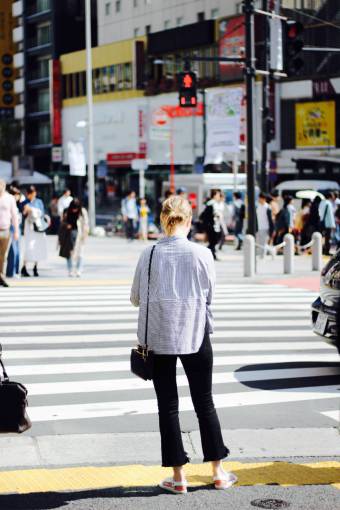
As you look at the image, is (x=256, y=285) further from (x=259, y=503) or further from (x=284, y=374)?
(x=259, y=503)

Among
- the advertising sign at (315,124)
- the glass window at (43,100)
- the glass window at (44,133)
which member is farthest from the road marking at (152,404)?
the glass window at (43,100)

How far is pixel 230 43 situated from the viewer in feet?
196

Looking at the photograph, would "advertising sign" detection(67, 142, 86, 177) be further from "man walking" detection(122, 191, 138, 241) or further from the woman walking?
the woman walking

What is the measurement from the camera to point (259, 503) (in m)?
5.64

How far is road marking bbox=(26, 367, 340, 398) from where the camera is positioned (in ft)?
29.8

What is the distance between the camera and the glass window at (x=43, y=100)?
84688 millimetres

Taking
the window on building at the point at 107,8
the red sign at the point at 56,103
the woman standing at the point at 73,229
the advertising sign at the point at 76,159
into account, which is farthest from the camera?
the red sign at the point at 56,103

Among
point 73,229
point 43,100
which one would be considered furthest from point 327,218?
point 43,100

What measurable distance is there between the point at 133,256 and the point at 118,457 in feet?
72.2

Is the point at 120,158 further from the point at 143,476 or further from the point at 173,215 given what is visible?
the point at 173,215

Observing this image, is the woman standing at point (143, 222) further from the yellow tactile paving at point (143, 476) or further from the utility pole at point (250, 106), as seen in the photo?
the yellow tactile paving at point (143, 476)

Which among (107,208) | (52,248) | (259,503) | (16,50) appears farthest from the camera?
(16,50)

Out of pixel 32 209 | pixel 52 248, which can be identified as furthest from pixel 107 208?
pixel 32 209

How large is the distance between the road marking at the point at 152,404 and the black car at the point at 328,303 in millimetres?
564
